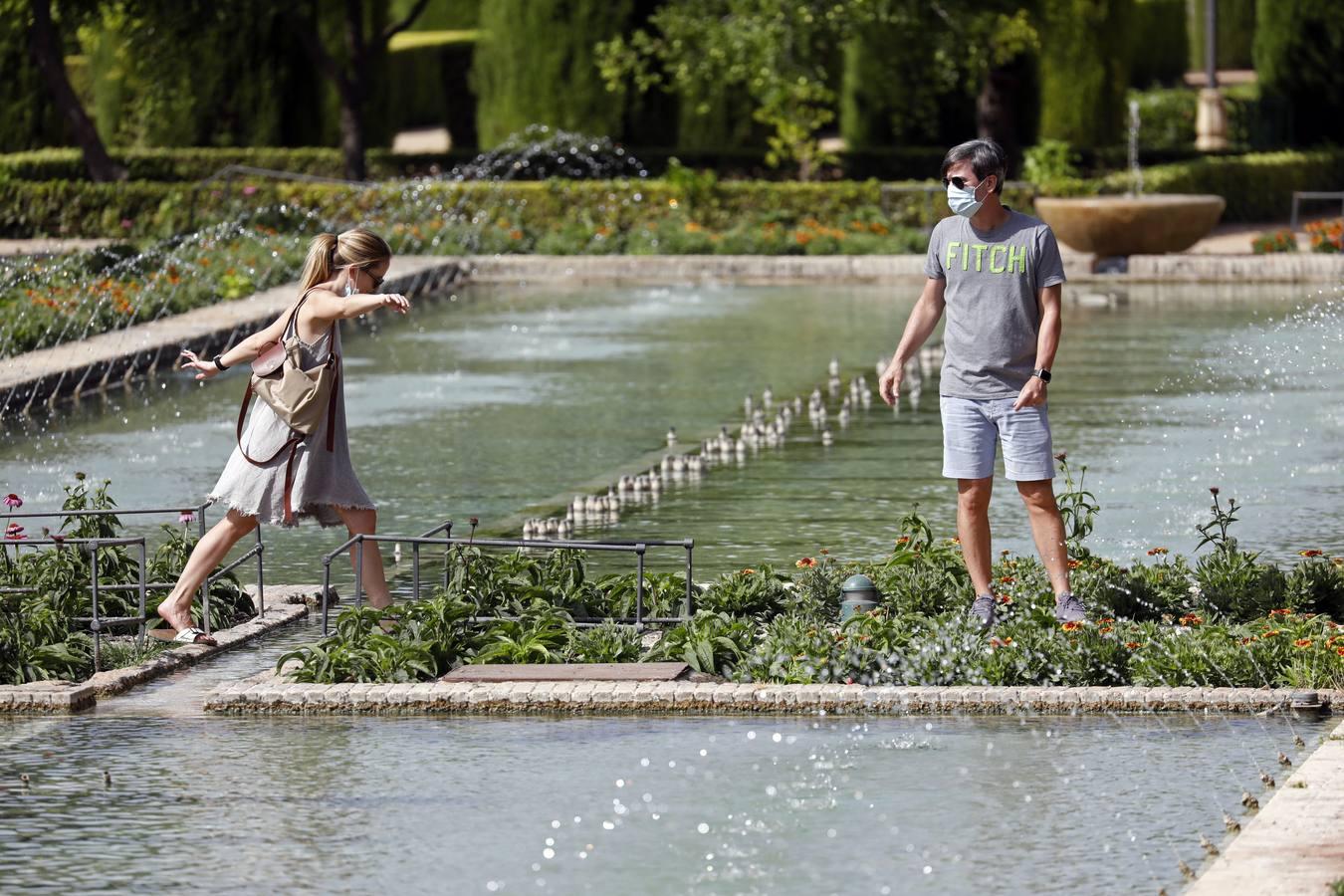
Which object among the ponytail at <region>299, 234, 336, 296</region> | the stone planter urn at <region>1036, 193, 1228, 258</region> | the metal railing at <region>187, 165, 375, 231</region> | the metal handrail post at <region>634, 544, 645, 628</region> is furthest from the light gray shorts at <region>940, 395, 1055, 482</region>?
the metal railing at <region>187, 165, 375, 231</region>

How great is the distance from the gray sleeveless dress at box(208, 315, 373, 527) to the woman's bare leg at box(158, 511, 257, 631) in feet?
0.18

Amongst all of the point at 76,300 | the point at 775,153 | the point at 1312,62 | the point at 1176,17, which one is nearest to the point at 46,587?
the point at 76,300

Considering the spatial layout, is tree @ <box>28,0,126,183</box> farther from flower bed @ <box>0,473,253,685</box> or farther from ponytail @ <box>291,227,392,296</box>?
ponytail @ <box>291,227,392,296</box>

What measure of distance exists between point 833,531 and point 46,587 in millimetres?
4098

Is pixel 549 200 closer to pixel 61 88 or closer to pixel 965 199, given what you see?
pixel 61 88

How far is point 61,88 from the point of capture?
3284 cm

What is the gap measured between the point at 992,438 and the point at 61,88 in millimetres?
26258

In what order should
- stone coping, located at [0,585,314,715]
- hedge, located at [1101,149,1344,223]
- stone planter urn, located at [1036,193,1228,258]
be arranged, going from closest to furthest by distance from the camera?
stone coping, located at [0,585,314,715] → stone planter urn, located at [1036,193,1228,258] → hedge, located at [1101,149,1344,223]

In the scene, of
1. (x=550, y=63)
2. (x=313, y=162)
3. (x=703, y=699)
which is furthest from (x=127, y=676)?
(x=313, y=162)

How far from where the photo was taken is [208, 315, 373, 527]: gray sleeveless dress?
870 cm

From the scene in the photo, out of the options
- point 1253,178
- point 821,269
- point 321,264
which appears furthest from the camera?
point 1253,178

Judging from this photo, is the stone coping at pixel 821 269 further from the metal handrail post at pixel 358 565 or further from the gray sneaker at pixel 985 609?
the metal handrail post at pixel 358 565

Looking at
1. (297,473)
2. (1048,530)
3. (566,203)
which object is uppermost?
(566,203)

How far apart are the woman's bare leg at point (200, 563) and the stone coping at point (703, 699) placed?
35.5 inches
